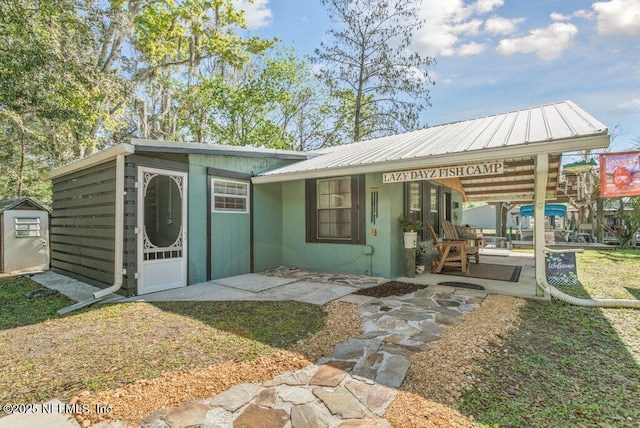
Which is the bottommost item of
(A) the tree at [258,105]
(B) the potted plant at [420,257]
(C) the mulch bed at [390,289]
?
(C) the mulch bed at [390,289]

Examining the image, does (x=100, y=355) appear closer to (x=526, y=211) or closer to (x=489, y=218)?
(x=526, y=211)

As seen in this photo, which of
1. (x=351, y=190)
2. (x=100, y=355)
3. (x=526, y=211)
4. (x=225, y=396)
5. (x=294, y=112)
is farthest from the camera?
(x=294, y=112)

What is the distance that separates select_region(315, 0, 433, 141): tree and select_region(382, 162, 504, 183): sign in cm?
1091

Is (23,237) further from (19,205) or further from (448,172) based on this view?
(448,172)

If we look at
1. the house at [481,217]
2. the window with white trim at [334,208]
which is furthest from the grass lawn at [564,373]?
the house at [481,217]

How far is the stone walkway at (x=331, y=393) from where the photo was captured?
197 centimetres

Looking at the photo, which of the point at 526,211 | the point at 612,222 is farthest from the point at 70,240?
the point at 612,222

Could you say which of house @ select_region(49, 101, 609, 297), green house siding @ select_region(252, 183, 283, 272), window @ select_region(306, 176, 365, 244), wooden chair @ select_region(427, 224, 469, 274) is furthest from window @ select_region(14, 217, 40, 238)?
wooden chair @ select_region(427, 224, 469, 274)

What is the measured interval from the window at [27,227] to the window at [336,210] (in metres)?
7.59

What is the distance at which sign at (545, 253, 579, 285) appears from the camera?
494cm

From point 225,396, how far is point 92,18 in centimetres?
1141

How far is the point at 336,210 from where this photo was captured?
6961mm

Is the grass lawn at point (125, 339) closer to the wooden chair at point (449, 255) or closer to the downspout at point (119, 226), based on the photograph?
the downspout at point (119, 226)

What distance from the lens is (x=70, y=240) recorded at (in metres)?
6.93
